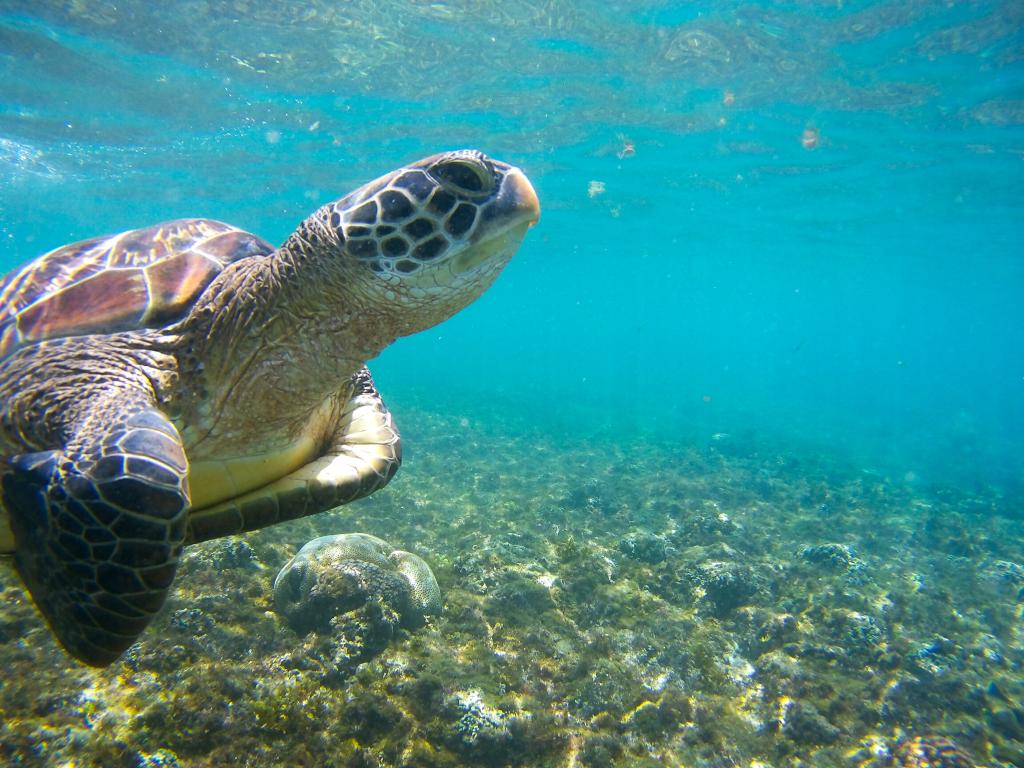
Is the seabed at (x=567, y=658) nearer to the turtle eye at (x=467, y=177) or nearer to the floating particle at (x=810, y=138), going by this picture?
the turtle eye at (x=467, y=177)

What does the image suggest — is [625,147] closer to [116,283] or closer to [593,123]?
[593,123]

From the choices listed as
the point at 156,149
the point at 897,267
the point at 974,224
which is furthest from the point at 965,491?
the point at 897,267

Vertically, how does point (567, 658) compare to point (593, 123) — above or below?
below

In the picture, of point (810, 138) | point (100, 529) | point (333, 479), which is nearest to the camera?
point (100, 529)

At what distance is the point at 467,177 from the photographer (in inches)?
90.3

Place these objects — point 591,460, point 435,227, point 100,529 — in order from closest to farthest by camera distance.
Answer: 1. point 100,529
2. point 435,227
3. point 591,460

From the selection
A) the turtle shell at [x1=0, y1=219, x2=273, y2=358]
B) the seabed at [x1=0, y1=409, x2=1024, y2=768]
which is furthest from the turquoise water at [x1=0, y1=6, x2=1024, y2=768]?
the turtle shell at [x1=0, y1=219, x2=273, y2=358]

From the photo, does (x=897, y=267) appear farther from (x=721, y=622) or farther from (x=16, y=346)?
(x=16, y=346)

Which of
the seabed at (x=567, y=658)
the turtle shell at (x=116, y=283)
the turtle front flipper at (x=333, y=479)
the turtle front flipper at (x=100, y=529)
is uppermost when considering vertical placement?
the turtle shell at (x=116, y=283)

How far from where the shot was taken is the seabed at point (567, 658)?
326cm

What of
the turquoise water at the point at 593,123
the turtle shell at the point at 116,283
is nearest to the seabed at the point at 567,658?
the turtle shell at the point at 116,283

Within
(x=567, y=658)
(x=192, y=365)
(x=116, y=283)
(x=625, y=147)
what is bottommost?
(x=567, y=658)

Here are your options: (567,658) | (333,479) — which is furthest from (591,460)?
(333,479)

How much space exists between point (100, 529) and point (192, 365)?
3.37ft
